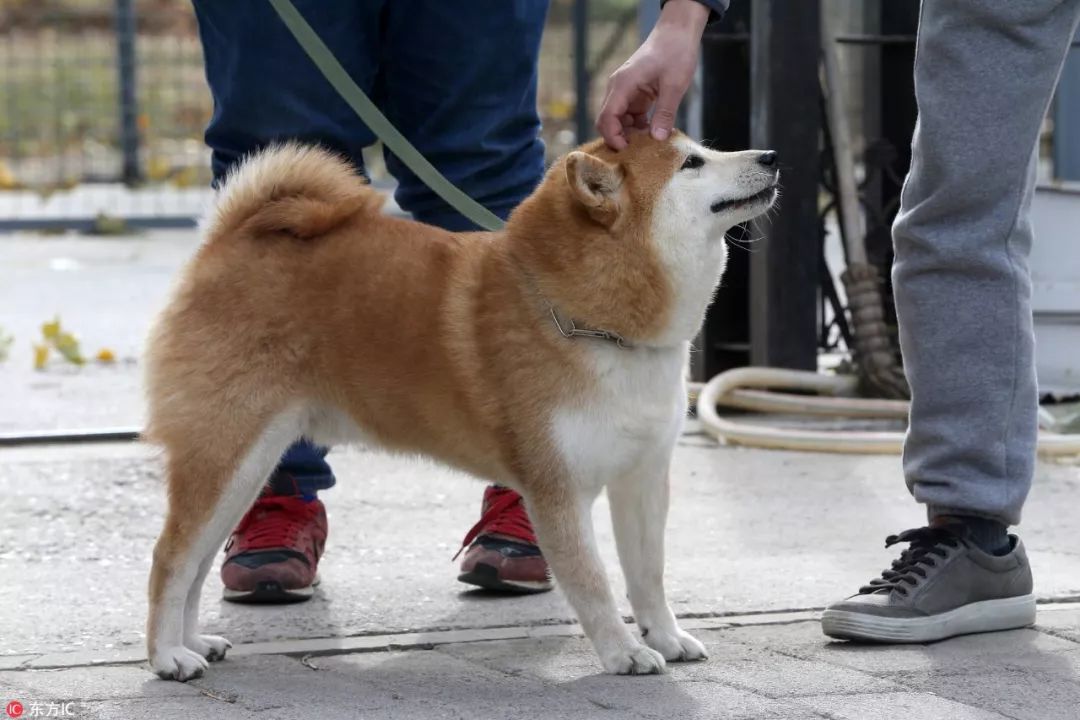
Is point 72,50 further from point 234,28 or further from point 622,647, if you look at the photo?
point 622,647

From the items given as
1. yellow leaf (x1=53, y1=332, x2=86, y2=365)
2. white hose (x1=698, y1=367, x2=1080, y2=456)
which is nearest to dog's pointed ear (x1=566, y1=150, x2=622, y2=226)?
white hose (x1=698, y1=367, x2=1080, y2=456)

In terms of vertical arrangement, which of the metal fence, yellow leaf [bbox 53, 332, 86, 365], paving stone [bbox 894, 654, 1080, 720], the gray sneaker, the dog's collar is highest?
the metal fence

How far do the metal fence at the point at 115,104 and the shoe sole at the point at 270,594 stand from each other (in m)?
7.16

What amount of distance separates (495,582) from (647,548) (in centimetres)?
43

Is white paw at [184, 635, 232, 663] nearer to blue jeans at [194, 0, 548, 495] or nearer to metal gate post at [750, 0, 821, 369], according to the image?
blue jeans at [194, 0, 548, 495]

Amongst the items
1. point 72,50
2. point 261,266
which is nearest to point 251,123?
point 261,266

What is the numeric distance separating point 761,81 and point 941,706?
242 centimetres

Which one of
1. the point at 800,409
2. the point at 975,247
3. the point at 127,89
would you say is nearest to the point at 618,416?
the point at 975,247

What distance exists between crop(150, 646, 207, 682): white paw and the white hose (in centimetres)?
192

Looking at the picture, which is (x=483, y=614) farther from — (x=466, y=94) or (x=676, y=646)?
(x=466, y=94)

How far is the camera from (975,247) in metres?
2.78

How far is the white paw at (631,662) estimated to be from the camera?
2.58 m

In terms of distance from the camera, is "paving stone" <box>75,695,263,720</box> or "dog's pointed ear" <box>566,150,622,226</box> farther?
"dog's pointed ear" <box>566,150,622,226</box>

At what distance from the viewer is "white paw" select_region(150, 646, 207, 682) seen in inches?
102
